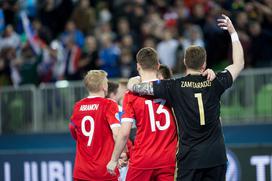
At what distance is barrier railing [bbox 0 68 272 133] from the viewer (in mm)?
14945

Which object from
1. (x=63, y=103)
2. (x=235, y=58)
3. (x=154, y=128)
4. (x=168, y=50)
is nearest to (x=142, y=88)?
(x=154, y=128)

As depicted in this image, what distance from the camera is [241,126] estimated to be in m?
15.1

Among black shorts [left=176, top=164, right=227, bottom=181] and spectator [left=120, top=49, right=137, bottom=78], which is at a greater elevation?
spectator [left=120, top=49, right=137, bottom=78]

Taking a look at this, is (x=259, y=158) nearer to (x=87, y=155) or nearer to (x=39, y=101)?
(x=87, y=155)

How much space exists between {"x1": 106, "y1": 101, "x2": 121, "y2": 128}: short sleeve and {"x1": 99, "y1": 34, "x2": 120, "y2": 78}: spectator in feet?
22.0

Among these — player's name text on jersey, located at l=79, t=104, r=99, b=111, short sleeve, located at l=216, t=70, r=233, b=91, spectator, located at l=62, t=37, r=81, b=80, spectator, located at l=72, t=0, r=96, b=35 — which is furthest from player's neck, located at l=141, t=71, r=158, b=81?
spectator, located at l=72, t=0, r=96, b=35

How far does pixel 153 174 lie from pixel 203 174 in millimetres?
639

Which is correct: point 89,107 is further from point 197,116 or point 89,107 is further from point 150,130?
point 197,116

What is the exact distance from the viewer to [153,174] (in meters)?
9.34

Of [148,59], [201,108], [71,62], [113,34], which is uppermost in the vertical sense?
[148,59]

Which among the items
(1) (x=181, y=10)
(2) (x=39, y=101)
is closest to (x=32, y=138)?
(2) (x=39, y=101)

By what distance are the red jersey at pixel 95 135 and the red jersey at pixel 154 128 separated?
2.28ft

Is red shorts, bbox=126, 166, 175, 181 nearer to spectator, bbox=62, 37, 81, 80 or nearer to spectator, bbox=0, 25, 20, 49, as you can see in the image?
spectator, bbox=62, 37, 81, 80

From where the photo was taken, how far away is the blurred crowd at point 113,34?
16.0 m
